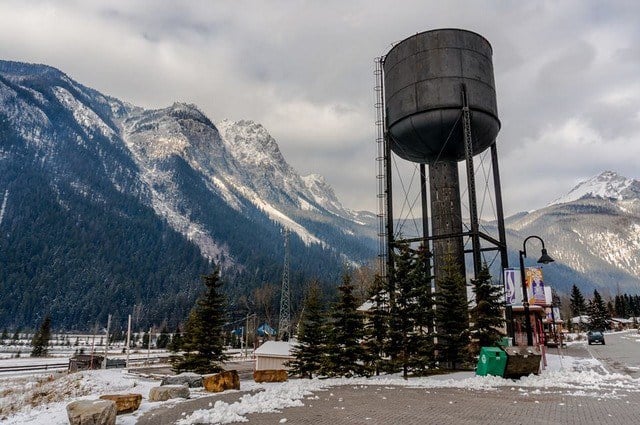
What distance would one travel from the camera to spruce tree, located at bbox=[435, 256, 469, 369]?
931 inches

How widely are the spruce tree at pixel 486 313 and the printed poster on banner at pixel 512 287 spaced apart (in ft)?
2.95

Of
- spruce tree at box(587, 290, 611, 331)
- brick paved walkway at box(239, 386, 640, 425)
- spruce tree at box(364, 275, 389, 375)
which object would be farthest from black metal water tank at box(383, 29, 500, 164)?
spruce tree at box(587, 290, 611, 331)

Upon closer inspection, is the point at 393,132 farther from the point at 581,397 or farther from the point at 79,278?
the point at 79,278

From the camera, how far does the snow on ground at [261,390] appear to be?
1179 centimetres

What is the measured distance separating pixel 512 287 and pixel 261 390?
44.8 ft

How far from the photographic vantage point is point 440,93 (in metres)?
26.8

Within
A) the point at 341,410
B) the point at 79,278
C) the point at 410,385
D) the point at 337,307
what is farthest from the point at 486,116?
the point at 79,278

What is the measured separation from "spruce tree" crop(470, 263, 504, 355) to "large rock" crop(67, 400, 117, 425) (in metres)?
18.5

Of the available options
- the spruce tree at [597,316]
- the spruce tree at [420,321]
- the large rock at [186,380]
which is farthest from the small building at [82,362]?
the spruce tree at [597,316]

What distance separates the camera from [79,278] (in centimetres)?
14700

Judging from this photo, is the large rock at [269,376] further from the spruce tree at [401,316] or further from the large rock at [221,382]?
the spruce tree at [401,316]

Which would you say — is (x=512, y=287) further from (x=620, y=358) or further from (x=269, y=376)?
(x=620, y=358)

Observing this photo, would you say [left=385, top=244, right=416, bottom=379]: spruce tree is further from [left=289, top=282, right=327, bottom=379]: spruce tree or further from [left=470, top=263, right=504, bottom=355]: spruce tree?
[left=289, top=282, right=327, bottom=379]: spruce tree

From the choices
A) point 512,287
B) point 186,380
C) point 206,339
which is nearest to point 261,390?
point 186,380
